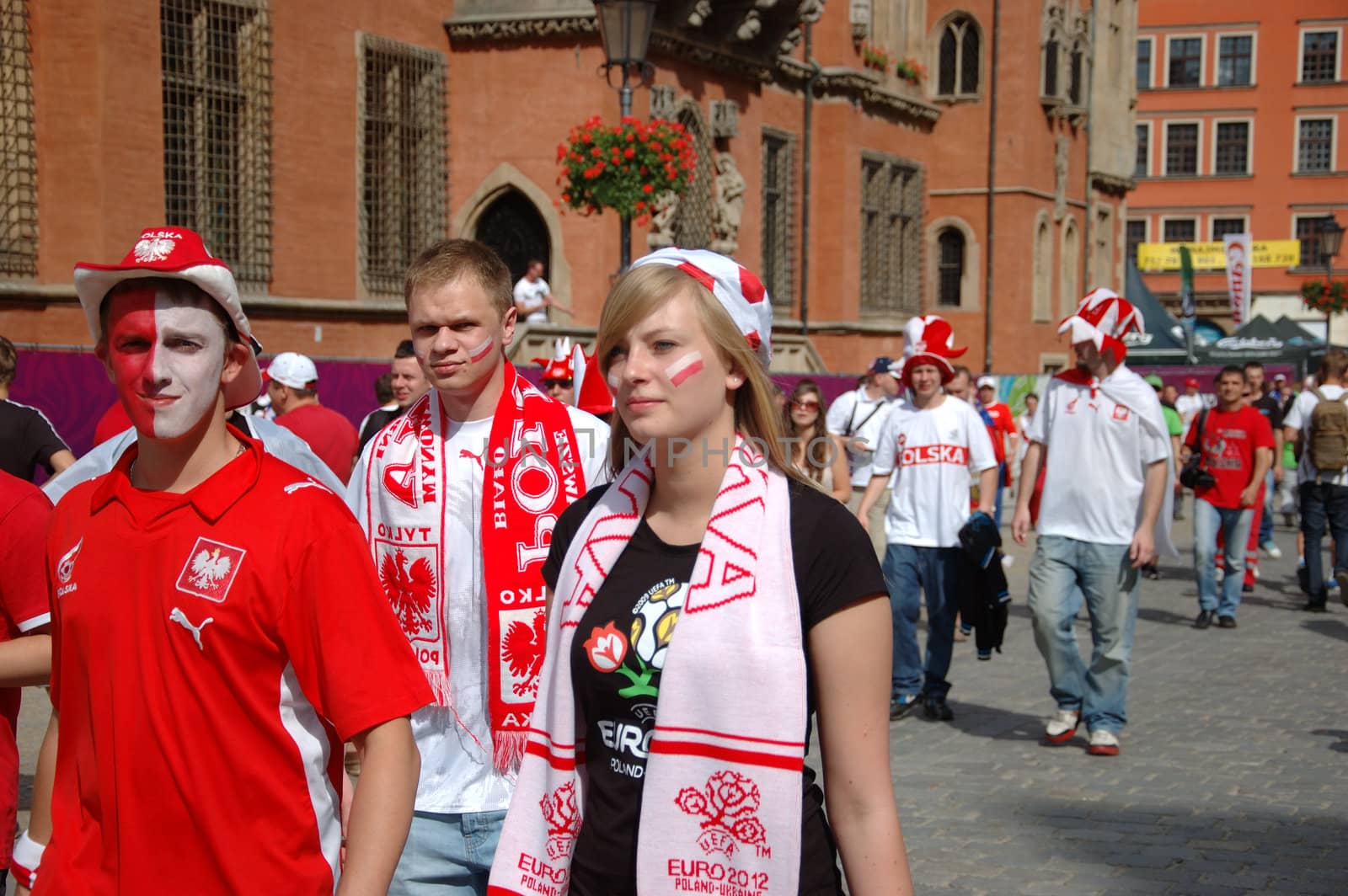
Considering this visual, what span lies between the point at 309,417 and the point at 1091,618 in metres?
4.54

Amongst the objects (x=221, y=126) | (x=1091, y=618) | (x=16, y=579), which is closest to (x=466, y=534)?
(x=16, y=579)

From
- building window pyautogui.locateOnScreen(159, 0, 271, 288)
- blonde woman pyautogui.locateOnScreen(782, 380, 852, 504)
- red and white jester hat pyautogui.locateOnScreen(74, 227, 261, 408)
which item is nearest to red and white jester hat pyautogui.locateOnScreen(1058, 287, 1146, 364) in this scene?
blonde woman pyautogui.locateOnScreen(782, 380, 852, 504)

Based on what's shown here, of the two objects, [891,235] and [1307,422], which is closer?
[1307,422]

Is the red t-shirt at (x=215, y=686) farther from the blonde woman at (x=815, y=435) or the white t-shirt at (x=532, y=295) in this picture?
the white t-shirt at (x=532, y=295)

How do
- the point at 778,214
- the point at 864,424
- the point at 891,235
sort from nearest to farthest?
the point at 864,424 → the point at 778,214 → the point at 891,235

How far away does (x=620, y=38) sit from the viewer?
449 inches

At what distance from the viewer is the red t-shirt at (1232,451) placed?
13086 millimetres

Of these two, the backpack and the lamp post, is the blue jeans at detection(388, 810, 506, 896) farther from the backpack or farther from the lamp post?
the backpack

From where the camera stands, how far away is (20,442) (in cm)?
664

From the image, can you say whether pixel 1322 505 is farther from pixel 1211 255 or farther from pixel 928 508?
pixel 1211 255

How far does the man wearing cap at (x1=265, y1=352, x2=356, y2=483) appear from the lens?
892 centimetres

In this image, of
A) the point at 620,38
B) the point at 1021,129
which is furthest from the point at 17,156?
the point at 1021,129

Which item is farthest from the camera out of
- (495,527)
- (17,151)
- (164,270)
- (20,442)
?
(17,151)

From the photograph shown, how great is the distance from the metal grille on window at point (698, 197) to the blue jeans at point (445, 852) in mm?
19955
